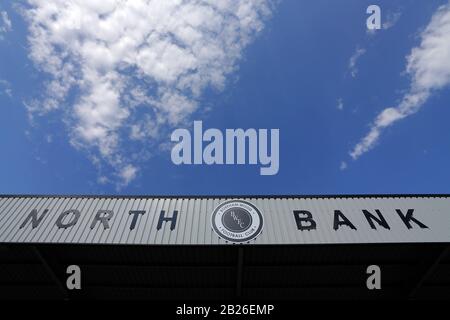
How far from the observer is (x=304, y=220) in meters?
15.5

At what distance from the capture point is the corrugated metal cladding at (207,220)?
14.6 meters

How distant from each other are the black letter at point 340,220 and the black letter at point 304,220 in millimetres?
838

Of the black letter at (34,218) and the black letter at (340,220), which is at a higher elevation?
the black letter at (340,220)

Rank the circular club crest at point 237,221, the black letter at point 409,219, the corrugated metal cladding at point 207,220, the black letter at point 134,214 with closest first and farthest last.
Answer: the corrugated metal cladding at point 207,220 → the circular club crest at point 237,221 → the black letter at point 134,214 → the black letter at point 409,219

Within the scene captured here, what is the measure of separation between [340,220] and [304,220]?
1391mm
